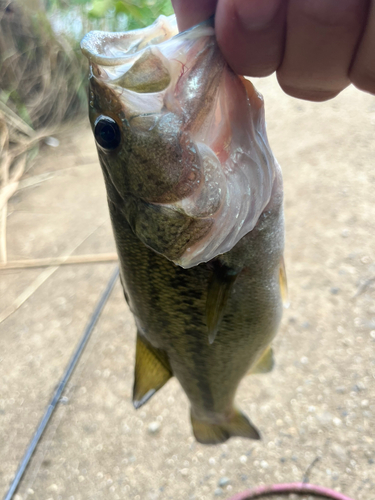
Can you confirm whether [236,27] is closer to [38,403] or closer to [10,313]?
[38,403]

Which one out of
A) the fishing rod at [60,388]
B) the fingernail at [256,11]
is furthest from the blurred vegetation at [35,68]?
the fingernail at [256,11]

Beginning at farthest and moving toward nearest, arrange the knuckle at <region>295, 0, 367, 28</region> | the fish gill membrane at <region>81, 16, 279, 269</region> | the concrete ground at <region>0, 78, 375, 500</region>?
the concrete ground at <region>0, 78, 375, 500</region>
the fish gill membrane at <region>81, 16, 279, 269</region>
the knuckle at <region>295, 0, 367, 28</region>

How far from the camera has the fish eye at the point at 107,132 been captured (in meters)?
0.53

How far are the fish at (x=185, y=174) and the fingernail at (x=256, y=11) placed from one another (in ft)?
0.21

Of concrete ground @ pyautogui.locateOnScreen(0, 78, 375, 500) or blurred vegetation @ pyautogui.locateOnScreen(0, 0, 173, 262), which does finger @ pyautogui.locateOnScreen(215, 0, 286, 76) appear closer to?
concrete ground @ pyautogui.locateOnScreen(0, 78, 375, 500)

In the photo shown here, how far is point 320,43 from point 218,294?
0.41 m

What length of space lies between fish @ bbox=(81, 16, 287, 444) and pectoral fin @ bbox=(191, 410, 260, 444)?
1.42 ft

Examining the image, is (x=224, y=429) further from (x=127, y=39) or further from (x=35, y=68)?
(x=35, y=68)

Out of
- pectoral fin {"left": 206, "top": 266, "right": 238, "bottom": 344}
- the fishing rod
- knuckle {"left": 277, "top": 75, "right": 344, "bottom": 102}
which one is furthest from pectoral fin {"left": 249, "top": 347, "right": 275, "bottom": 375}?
Answer: the fishing rod

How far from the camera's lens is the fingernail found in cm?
39

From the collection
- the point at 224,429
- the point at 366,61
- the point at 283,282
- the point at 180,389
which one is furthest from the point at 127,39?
the point at 180,389

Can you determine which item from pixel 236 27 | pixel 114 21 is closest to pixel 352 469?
pixel 236 27

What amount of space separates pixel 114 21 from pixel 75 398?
3.37 m

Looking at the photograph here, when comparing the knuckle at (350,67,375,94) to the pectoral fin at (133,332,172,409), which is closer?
the knuckle at (350,67,375,94)
